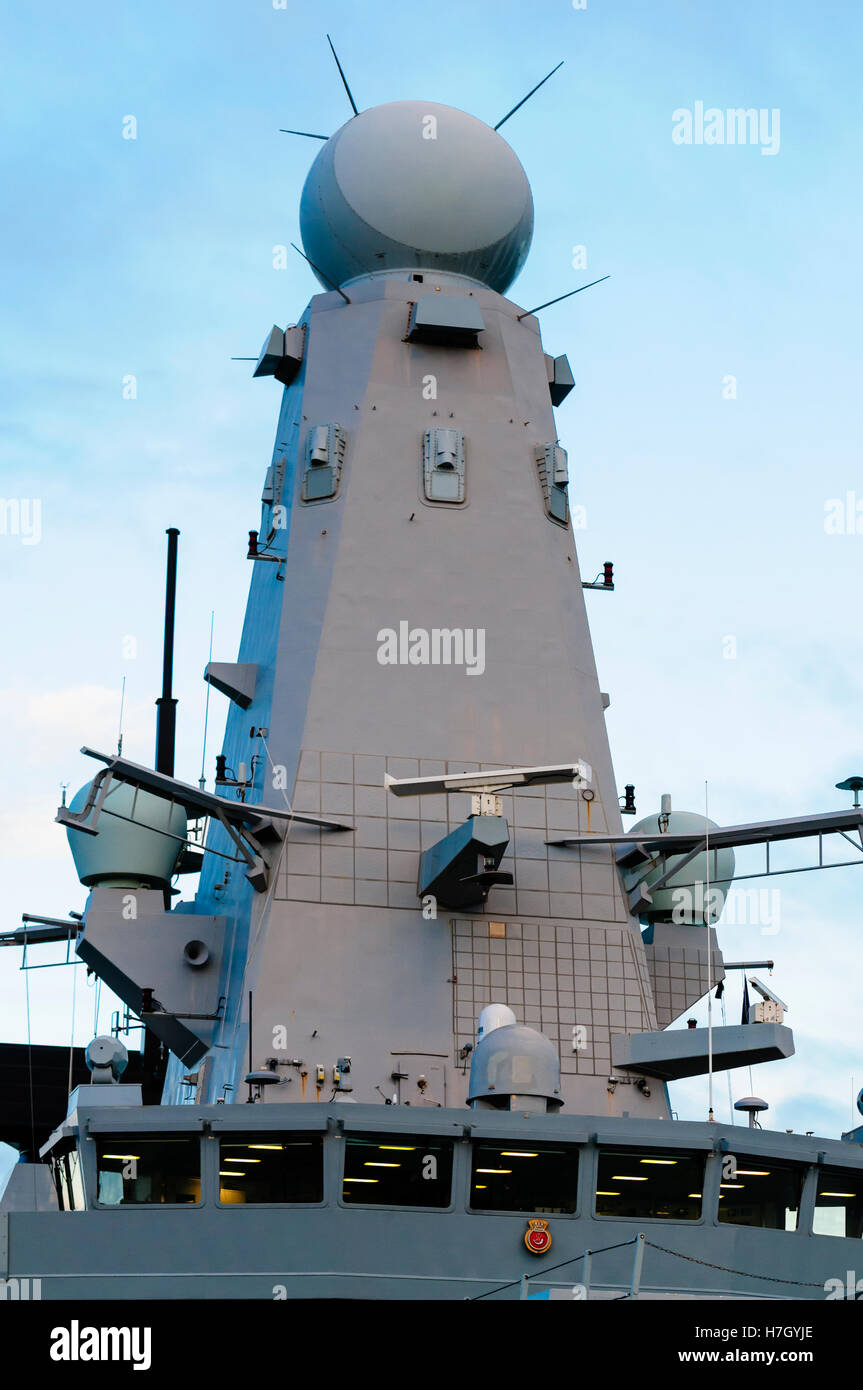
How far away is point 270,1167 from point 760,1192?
4857 millimetres

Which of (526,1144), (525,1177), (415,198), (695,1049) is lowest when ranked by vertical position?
(525,1177)

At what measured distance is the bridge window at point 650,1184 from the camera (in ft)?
53.6

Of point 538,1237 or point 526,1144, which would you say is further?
point 526,1144

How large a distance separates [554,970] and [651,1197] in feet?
13.1

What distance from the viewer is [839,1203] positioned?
684 inches

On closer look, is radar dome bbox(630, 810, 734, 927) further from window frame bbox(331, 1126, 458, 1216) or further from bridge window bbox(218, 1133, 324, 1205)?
bridge window bbox(218, 1133, 324, 1205)

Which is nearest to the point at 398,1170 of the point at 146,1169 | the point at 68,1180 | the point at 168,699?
the point at 146,1169

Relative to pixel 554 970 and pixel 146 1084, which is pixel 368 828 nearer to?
pixel 554 970

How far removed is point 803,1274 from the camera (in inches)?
664

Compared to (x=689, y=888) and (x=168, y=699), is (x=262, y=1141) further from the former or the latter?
(x=168, y=699)

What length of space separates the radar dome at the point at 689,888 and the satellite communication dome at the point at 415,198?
26.6 feet

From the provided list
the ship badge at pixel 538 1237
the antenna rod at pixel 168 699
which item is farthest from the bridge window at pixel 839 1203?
the antenna rod at pixel 168 699

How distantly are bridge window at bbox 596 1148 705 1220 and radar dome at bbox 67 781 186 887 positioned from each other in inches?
303
